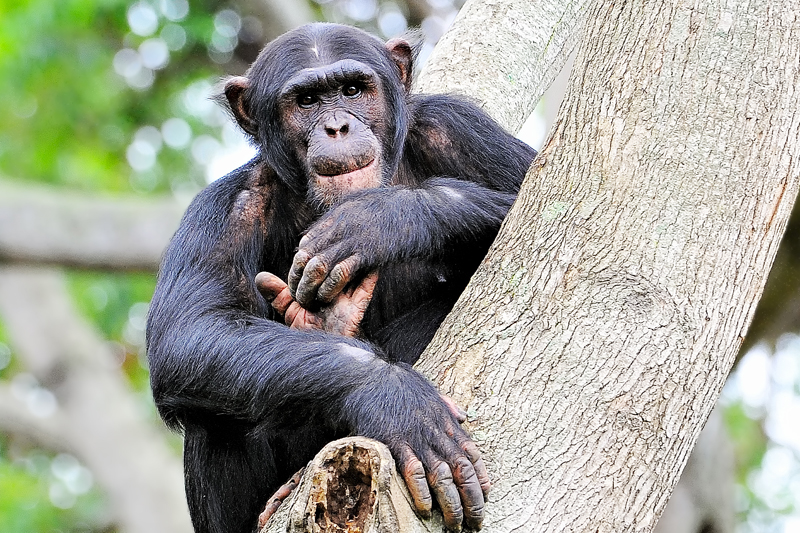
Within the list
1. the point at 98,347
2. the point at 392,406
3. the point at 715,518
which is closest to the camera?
the point at 392,406

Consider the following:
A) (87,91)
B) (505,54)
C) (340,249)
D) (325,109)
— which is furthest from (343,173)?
(87,91)

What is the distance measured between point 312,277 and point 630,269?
1141mm

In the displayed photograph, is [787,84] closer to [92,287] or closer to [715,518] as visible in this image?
[715,518]

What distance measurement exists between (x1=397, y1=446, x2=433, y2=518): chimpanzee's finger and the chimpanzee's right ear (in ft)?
7.78

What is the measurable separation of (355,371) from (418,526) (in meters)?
0.81

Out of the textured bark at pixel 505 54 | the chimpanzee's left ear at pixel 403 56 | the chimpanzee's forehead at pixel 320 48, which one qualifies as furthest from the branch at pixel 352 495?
the textured bark at pixel 505 54

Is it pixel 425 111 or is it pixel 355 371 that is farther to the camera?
pixel 425 111

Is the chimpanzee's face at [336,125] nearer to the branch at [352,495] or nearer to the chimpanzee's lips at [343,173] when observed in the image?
the chimpanzee's lips at [343,173]

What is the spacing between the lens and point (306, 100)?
4.54 metres

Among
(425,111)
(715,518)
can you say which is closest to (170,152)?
(715,518)

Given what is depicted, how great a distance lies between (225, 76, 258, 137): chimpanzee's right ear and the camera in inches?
191

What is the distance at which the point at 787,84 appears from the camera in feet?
11.2

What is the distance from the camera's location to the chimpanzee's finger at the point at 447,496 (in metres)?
2.81

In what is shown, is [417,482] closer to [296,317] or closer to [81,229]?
[296,317]
